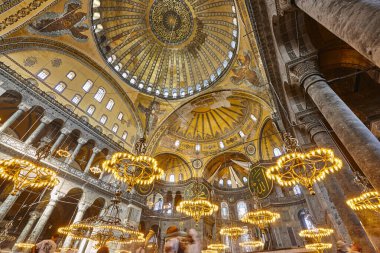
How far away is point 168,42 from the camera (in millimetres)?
17422

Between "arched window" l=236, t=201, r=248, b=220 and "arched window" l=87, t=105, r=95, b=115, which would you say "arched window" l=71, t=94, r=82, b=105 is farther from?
"arched window" l=236, t=201, r=248, b=220

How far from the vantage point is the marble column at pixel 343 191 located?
4.07 m

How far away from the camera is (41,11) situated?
9852 mm

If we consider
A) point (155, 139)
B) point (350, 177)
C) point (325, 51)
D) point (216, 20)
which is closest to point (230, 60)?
point (216, 20)

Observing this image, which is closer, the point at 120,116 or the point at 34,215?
the point at 34,215

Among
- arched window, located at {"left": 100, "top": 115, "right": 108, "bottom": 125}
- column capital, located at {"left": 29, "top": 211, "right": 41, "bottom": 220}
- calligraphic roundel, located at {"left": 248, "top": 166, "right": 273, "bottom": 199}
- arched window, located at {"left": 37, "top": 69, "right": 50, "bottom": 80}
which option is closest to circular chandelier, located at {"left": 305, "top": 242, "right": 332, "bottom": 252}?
calligraphic roundel, located at {"left": 248, "top": 166, "right": 273, "bottom": 199}

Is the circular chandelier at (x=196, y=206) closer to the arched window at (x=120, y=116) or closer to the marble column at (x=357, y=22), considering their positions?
the marble column at (x=357, y=22)

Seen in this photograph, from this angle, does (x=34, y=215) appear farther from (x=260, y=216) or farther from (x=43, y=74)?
(x=260, y=216)

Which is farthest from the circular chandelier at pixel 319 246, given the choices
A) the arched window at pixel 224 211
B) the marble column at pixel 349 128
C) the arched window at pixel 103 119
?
the arched window at pixel 103 119

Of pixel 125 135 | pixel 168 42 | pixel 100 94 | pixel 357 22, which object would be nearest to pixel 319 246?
pixel 357 22

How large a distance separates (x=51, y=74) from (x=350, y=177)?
616 inches

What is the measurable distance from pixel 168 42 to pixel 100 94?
8070mm

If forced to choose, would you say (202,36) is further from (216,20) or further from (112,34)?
→ (112,34)

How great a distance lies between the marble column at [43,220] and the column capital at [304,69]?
12.8 metres
